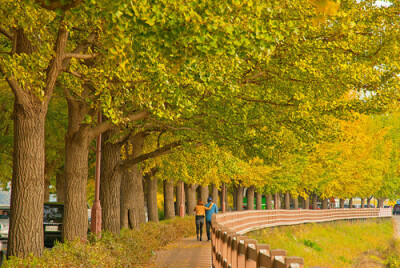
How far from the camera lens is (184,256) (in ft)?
57.4

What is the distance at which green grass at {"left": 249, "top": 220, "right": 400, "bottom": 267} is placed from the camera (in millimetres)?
27469

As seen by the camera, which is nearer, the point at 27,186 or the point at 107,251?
the point at 27,186

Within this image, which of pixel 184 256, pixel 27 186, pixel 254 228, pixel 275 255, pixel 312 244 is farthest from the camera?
pixel 312 244

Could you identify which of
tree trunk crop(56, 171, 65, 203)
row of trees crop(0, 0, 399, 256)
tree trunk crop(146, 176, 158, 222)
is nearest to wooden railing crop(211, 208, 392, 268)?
row of trees crop(0, 0, 399, 256)

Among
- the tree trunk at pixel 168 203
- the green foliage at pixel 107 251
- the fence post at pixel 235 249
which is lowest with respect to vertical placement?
the green foliage at pixel 107 251

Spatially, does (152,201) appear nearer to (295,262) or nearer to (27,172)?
(27,172)

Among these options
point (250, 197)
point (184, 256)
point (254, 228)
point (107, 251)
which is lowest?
point (184, 256)

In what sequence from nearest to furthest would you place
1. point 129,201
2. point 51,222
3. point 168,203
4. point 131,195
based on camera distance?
point 51,222
point 129,201
point 131,195
point 168,203

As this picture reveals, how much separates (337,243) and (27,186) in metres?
30.5

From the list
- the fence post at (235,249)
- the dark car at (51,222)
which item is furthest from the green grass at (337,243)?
the fence post at (235,249)

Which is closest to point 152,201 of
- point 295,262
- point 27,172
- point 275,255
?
point 27,172

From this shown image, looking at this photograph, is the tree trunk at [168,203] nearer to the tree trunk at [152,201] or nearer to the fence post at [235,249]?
the tree trunk at [152,201]

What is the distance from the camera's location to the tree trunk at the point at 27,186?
10.9 meters

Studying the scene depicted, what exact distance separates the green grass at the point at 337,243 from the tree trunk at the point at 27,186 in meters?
13.4
